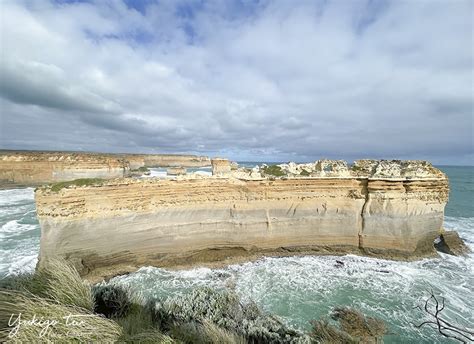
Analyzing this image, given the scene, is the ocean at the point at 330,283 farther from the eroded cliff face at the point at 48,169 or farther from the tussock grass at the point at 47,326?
the eroded cliff face at the point at 48,169

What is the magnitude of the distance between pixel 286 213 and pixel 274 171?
2.23 meters

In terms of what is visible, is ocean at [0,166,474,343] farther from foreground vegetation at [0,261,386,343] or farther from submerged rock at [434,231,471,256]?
foreground vegetation at [0,261,386,343]

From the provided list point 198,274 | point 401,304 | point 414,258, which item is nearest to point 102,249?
point 198,274

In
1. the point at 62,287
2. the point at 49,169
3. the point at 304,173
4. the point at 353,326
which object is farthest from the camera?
the point at 49,169

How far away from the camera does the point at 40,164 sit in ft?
124

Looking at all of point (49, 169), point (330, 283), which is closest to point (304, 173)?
point (330, 283)

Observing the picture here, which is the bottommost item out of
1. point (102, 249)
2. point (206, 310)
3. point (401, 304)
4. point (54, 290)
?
point (401, 304)

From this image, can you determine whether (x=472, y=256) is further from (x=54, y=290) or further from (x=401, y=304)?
(x=54, y=290)

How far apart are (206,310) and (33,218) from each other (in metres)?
19.6

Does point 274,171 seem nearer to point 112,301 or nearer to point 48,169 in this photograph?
point 112,301

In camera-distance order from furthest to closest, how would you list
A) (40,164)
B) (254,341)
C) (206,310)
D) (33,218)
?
(40,164) < (33,218) < (206,310) < (254,341)

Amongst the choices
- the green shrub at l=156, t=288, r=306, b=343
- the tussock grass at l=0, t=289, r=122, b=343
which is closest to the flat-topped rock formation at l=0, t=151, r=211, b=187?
the green shrub at l=156, t=288, r=306, b=343

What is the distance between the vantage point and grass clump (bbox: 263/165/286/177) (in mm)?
13945

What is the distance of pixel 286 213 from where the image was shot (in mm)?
13703
